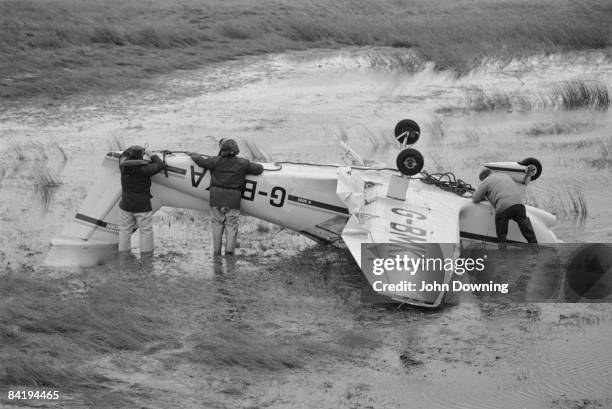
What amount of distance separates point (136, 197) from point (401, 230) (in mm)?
3948

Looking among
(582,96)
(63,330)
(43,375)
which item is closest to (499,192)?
(63,330)

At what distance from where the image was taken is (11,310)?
12.1 metres

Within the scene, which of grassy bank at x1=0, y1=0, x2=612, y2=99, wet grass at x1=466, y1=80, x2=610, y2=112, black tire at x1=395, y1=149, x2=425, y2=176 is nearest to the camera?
black tire at x1=395, y1=149, x2=425, y2=176

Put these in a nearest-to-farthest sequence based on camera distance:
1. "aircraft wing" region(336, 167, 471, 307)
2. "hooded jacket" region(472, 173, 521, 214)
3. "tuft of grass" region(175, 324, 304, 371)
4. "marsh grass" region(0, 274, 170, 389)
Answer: "marsh grass" region(0, 274, 170, 389)
"tuft of grass" region(175, 324, 304, 371)
"aircraft wing" region(336, 167, 471, 307)
"hooded jacket" region(472, 173, 521, 214)

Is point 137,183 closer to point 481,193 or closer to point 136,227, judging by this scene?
point 136,227

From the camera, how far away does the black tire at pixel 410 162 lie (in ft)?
44.0

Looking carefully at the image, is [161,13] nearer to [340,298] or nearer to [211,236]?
[211,236]

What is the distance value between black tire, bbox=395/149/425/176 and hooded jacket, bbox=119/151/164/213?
3514mm

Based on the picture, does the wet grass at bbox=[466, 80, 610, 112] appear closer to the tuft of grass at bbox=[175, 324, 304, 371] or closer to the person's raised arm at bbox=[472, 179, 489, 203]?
the person's raised arm at bbox=[472, 179, 489, 203]

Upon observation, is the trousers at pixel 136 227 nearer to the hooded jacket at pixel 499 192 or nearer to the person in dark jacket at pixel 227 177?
the person in dark jacket at pixel 227 177

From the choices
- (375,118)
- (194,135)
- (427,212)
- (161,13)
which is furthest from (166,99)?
(427,212)

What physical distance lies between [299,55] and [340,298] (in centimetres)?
1670

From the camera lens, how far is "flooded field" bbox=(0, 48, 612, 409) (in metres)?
10.5

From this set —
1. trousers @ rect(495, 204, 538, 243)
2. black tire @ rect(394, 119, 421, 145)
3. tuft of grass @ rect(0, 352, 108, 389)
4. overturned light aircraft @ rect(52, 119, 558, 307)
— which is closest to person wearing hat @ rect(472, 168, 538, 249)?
trousers @ rect(495, 204, 538, 243)
